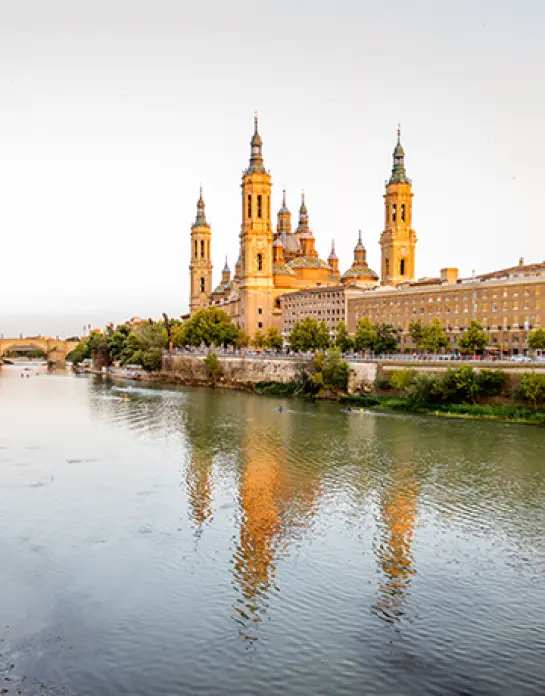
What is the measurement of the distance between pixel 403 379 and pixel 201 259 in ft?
299

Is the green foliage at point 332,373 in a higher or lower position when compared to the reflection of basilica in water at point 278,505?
higher

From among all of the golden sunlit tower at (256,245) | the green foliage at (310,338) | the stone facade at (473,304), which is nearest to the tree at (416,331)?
the stone facade at (473,304)

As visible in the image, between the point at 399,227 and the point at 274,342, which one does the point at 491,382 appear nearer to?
the point at 274,342

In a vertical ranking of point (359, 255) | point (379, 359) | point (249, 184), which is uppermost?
point (249, 184)

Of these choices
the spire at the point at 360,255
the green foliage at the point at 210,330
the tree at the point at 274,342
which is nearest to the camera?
the tree at the point at 274,342

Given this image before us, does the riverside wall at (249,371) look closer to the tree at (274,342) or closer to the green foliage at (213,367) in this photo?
the green foliage at (213,367)

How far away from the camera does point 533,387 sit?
4444 cm

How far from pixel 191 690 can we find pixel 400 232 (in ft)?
285

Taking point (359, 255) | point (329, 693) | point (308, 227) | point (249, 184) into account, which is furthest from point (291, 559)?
point (308, 227)

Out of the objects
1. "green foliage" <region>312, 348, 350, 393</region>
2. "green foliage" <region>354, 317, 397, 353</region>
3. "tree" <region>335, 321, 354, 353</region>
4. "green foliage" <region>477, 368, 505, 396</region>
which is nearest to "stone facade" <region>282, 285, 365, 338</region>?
"tree" <region>335, 321, 354, 353</region>

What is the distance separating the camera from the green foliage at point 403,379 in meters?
53.0

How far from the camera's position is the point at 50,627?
1564cm

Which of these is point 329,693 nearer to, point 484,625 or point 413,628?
point 413,628

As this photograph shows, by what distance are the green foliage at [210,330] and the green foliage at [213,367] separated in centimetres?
931
